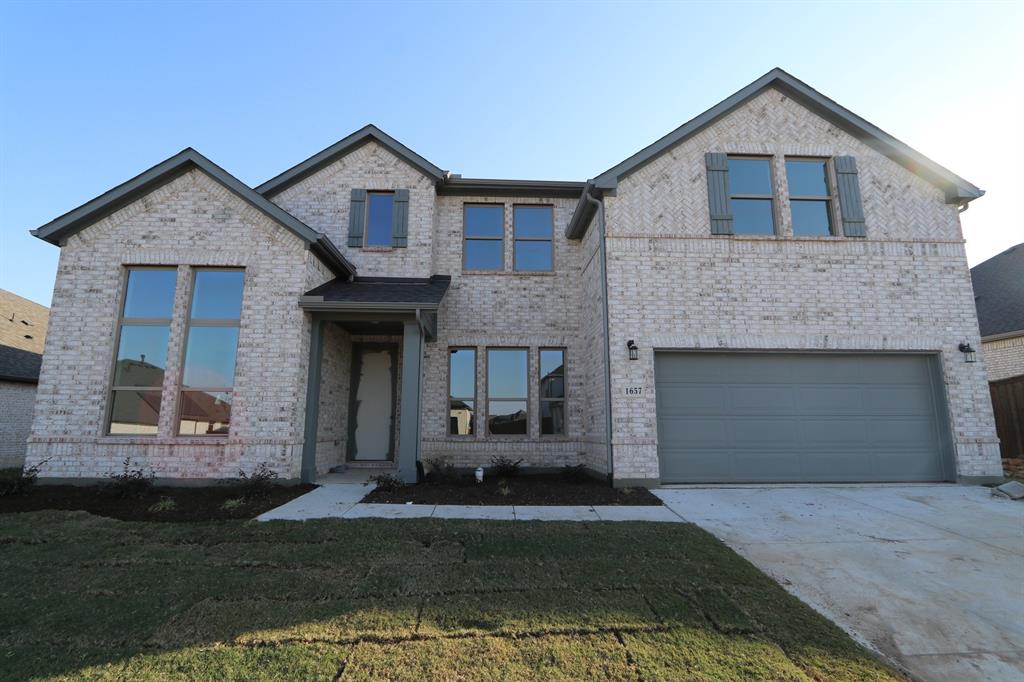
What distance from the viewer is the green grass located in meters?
2.89

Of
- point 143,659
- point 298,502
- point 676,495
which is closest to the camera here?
point 143,659

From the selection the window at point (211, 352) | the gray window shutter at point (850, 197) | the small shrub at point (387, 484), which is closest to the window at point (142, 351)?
the window at point (211, 352)

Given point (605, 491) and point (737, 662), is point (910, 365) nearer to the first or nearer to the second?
point (605, 491)

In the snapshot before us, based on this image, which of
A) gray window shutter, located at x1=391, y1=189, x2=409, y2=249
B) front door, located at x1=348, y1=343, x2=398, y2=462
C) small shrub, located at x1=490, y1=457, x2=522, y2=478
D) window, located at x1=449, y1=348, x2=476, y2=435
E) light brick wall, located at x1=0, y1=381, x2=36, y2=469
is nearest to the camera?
small shrub, located at x1=490, y1=457, x2=522, y2=478

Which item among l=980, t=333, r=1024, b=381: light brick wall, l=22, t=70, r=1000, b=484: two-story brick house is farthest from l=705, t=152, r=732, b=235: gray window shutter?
l=980, t=333, r=1024, b=381: light brick wall

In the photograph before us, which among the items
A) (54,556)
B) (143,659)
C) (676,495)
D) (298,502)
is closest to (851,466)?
(676,495)

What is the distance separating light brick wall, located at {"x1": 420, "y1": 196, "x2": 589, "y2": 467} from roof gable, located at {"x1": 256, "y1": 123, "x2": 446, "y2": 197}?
0.86 m

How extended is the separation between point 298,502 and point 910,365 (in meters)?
11.5

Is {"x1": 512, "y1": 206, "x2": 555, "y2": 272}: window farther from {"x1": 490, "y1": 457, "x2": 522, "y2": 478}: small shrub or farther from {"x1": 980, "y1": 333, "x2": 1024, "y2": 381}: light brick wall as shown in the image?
{"x1": 980, "y1": 333, "x2": 1024, "y2": 381}: light brick wall

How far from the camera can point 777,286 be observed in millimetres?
9391

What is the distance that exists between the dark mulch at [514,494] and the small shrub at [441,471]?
13cm

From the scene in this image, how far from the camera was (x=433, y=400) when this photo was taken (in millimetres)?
11008

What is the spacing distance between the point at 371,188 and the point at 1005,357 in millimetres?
19091

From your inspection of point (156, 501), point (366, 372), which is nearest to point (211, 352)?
point (156, 501)
